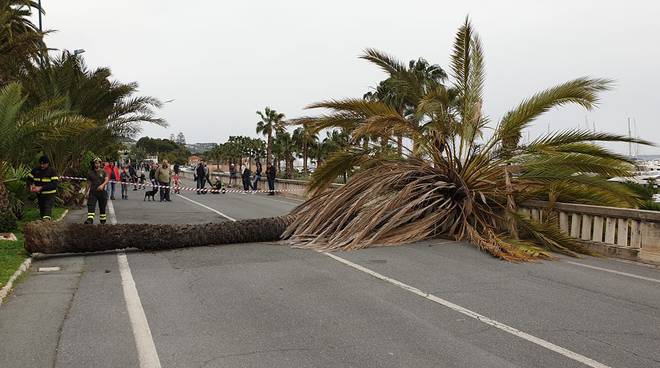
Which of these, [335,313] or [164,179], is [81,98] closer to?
[164,179]

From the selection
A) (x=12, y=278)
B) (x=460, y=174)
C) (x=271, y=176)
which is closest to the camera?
(x=12, y=278)

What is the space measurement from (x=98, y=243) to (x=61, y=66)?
11.2m

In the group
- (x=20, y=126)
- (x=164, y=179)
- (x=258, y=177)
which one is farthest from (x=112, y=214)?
(x=258, y=177)

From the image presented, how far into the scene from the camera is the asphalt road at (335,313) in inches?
171

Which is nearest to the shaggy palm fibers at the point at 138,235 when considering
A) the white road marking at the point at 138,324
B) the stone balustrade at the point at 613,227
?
the white road marking at the point at 138,324

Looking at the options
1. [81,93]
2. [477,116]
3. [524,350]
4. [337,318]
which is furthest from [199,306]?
[81,93]

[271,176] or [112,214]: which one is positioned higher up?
[271,176]

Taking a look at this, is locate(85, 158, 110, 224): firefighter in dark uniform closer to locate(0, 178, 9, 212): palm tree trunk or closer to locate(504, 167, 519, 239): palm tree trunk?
locate(0, 178, 9, 212): palm tree trunk

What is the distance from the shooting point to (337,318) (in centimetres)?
536

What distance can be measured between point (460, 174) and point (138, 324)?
23.9 feet

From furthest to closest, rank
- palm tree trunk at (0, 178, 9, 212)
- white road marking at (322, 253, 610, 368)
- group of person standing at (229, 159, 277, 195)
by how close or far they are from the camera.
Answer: group of person standing at (229, 159, 277, 195)
palm tree trunk at (0, 178, 9, 212)
white road marking at (322, 253, 610, 368)

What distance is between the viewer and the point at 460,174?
10734mm

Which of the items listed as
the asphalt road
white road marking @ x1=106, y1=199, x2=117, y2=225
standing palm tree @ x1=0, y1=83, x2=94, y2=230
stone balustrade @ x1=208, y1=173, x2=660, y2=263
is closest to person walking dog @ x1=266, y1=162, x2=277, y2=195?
white road marking @ x1=106, y1=199, x2=117, y2=225

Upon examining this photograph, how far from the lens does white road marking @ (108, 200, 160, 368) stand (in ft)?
14.1
